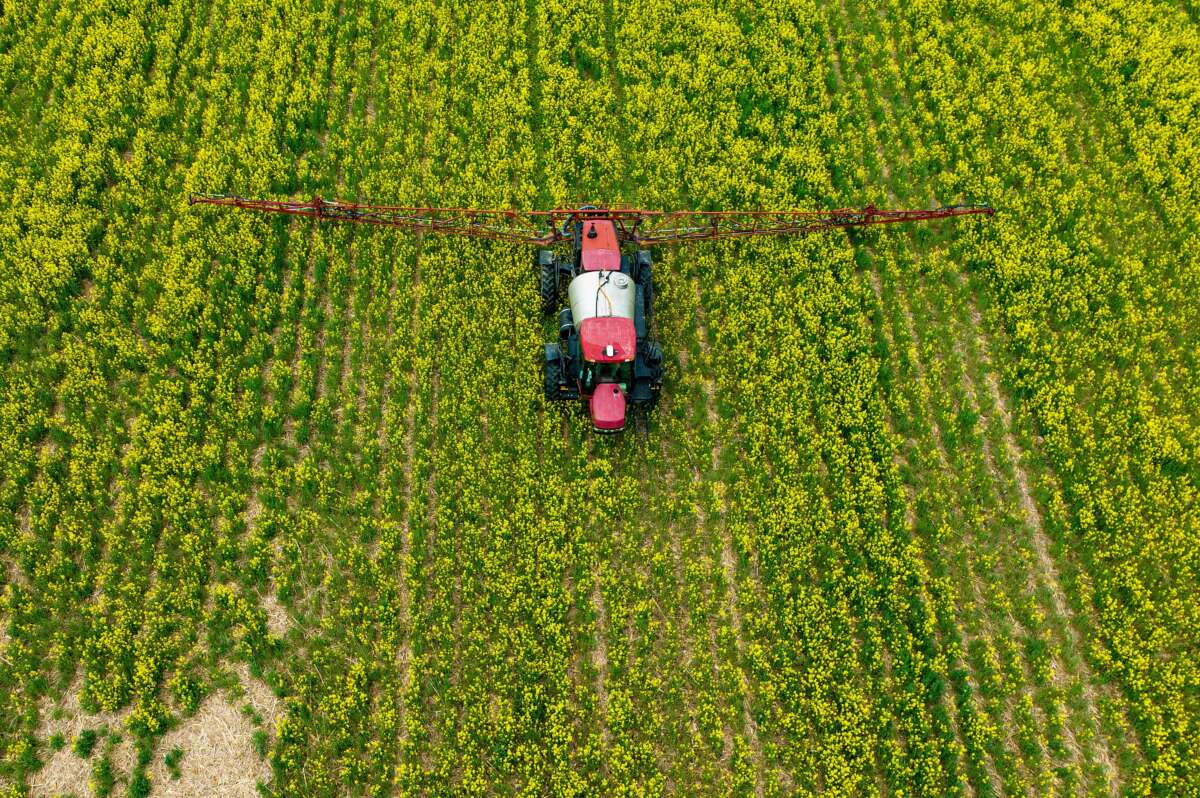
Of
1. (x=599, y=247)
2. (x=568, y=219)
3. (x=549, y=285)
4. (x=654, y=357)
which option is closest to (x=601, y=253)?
(x=599, y=247)

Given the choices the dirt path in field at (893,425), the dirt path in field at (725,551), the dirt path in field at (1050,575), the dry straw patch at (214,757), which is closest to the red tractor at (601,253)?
the dirt path in field at (725,551)

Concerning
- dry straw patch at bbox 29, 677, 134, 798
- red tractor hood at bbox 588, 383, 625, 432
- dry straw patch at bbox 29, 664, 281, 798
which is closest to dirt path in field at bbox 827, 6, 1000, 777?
red tractor hood at bbox 588, 383, 625, 432

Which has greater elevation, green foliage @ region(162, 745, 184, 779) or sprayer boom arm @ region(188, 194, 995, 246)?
sprayer boom arm @ region(188, 194, 995, 246)

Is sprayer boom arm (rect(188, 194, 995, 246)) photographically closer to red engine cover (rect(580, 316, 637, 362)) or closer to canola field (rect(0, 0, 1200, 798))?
canola field (rect(0, 0, 1200, 798))

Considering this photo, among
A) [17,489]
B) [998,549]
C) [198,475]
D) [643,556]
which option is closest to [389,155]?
[198,475]

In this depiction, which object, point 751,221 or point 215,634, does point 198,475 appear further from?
point 751,221

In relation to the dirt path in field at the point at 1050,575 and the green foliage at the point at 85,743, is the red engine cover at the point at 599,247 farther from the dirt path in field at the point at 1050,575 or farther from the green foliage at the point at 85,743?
the green foliage at the point at 85,743

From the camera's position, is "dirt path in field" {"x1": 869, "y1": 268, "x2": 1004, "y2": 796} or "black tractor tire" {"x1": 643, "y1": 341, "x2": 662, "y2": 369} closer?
"dirt path in field" {"x1": 869, "y1": 268, "x2": 1004, "y2": 796}
